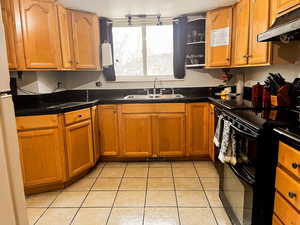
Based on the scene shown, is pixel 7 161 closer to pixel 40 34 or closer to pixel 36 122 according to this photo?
pixel 36 122

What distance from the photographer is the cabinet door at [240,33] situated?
8.02 ft

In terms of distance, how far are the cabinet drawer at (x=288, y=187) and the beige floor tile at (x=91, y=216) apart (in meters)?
1.42

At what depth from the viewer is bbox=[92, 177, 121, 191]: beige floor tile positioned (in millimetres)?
2455

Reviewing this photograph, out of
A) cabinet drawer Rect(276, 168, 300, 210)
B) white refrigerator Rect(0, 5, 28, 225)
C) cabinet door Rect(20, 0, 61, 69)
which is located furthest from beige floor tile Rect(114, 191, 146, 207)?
cabinet door Rect(20, 0, 61, 69)

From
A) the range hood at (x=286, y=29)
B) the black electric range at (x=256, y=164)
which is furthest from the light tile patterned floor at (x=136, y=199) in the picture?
the range hood at (x=286, y=29)

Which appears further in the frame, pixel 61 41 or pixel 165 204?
pixel 61 41

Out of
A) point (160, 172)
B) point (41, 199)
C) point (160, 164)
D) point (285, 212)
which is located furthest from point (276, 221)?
point (41, 199)

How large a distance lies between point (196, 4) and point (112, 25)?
134cm

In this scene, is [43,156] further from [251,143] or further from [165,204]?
[251,143]

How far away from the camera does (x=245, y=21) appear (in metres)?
2.47

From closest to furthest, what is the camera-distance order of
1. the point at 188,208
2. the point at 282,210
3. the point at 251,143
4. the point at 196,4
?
the point at 282,210
the point at 251,143
the point at 188,208
the point at 196,4

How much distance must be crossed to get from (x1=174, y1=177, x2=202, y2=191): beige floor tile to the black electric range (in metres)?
0.70

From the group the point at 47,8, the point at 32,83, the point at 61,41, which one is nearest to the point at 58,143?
the point at 32,83

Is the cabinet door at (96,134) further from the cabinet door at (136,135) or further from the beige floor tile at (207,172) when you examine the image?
the beige floor tile at (207,172)
